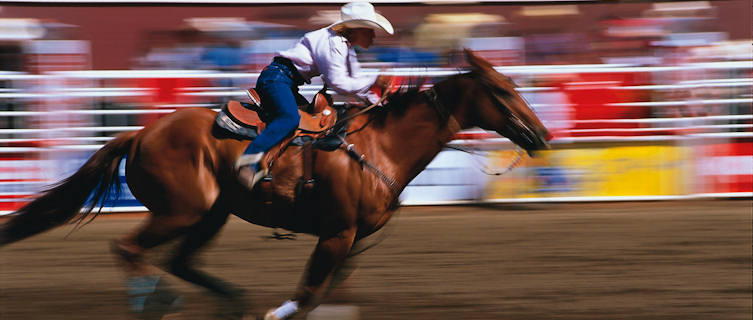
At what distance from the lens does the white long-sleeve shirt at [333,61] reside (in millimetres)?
4812

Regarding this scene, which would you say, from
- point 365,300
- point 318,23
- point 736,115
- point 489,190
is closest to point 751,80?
point 736,115

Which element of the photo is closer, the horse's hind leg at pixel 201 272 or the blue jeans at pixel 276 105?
the blue jeans at pixel 276 105

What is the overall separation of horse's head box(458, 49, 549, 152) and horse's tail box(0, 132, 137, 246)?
1.86m

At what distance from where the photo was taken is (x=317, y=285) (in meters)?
4.80

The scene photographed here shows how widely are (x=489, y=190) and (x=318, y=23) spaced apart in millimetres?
3995

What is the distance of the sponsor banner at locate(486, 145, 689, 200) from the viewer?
9.72 metres

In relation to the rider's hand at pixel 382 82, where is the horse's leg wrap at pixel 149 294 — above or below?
below

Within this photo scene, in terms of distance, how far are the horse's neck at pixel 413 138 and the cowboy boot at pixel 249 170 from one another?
2.05 feet

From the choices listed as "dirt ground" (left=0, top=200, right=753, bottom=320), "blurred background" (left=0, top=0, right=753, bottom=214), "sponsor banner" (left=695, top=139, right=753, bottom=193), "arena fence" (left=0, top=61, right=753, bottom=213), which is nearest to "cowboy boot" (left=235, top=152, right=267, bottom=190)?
"dirt ground" (left=0, top=200, right=753, bottom=320)

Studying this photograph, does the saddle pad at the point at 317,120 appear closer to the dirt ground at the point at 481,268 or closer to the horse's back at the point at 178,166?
→ the horse's back at the point at 178,166

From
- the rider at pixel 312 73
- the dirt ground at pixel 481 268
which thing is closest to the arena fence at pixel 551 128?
the dirt ground at pixel 481 268

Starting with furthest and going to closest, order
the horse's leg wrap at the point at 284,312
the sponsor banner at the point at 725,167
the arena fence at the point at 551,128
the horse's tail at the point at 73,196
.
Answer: the sponsor banner at the point at 725,167 → the arena fence at the point at 551,128 → the horse's tail at the point at 73,196 → the horse's leg wrap at the point at 284,312

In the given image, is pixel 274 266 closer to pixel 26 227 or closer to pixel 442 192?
pixel 26 227

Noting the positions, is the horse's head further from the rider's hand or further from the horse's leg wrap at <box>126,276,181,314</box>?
the horse's leg wrap at <box>126,276,181,314</box>
